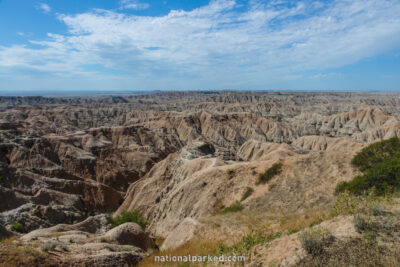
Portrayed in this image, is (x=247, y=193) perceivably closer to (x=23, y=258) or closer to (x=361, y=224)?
(x=361, y=224)

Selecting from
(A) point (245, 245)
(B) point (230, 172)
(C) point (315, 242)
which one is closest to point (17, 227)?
(B) point (230, 172)

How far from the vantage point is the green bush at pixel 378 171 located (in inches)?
488

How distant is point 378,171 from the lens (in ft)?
44.8

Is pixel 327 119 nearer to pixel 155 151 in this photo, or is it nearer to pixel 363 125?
pixel 363 125

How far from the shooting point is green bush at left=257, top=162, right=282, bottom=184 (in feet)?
69.6

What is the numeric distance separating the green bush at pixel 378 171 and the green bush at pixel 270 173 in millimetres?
5684

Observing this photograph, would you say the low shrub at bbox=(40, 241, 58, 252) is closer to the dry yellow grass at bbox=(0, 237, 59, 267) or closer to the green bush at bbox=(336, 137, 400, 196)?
the dry yellow grass at bbox=(0, 237, 59, 267)

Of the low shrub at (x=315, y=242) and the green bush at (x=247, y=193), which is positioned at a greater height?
the low shrub at (x=315, y=242)

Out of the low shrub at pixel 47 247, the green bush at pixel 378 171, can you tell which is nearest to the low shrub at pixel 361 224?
the green bush at pixel 378 171

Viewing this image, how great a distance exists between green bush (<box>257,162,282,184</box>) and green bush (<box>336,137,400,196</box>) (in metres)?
5.68

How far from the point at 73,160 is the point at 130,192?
2194 cm

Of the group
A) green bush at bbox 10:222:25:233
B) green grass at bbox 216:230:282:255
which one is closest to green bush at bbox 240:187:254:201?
green grass at bbox 216:230:282:255

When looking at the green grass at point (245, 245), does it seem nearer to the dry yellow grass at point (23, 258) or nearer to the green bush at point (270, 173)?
the dry yellow grass at point (23, 258)

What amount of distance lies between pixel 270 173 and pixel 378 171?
345 inches
